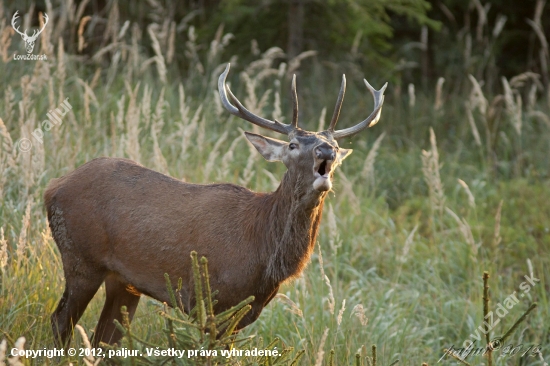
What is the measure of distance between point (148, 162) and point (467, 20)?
19.8 feet

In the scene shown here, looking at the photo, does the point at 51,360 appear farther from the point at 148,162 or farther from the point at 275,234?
the point at 148,162

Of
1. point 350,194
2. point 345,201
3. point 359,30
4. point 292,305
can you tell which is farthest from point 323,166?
point 359,30

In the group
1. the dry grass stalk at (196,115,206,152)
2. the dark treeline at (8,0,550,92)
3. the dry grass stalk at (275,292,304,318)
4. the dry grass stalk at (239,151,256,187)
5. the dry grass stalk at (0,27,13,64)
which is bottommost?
the dry grass stalk at (275,292,304,318)

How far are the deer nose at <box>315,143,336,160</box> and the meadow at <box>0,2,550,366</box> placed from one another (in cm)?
98

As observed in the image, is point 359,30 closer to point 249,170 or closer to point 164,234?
point 249,170

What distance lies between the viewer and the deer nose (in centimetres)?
391

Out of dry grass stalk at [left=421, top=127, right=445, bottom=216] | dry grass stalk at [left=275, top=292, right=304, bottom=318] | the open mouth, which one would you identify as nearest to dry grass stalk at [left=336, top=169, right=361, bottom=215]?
dry grass stalk at [left=421, top=127, right=445, bottom=216]

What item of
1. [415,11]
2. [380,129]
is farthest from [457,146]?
[415,11]

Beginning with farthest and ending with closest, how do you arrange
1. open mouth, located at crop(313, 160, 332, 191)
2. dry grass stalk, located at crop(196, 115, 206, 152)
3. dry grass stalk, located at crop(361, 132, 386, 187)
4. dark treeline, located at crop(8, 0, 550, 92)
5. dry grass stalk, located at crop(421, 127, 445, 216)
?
dark treeline, located at crop(8, 0, 550, 92)
dry grass stalk, located at crop(196, 115, 206, 152)
dry grass stalk, located at crop(361, 132, 386, 187)
dry grass stalk, located at crop(421, 127, 445, 216)
open mouth, located at crop(313, 160, 332, 191)

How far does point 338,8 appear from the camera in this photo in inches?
367

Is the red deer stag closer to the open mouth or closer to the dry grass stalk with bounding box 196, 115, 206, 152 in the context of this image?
the open mouth

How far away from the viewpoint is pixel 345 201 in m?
7.41

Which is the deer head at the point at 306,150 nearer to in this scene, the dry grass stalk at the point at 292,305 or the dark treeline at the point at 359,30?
the dry grass stalk at the point at 292,305

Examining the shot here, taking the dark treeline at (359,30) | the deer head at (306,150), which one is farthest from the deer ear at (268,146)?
the dark treeline at (359,30)
